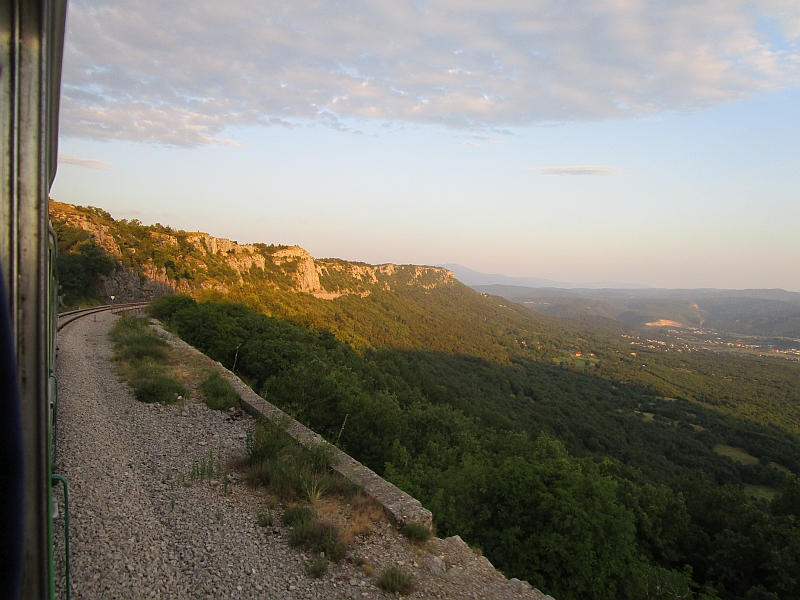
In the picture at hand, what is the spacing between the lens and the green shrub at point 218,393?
8.20 m

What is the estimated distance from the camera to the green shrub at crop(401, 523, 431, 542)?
15.8 ft

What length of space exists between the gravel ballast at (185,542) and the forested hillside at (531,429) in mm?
2485

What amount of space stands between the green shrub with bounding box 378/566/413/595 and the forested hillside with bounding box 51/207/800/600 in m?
2.89

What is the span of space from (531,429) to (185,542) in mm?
28981

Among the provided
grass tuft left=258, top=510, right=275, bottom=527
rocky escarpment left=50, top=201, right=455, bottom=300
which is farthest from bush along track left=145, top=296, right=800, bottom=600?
rocky escarpment left=50, top=201, right=455, bottom=300

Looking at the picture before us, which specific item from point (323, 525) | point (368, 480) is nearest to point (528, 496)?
point (368, 480)

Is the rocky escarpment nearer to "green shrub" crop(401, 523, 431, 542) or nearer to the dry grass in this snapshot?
the dry grass

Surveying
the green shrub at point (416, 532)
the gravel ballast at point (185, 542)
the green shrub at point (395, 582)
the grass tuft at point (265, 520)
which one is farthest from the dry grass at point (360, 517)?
the grass tuft at point (265, 520)

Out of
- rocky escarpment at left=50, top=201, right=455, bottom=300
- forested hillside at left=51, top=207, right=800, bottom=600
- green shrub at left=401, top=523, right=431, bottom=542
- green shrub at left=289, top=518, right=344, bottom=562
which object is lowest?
forested hillside at left=51, top=207, right=800, bottom=600

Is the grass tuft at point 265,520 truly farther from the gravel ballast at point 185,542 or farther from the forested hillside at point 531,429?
the forested hillside at point 531,429

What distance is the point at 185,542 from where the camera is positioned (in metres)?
4.20

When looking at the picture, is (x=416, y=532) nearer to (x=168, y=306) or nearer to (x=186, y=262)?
(x=168, y=306)

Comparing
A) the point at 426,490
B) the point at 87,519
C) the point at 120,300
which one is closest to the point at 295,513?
the point at 87,519

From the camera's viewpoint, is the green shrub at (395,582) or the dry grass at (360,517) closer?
the green shrub at (395,582)
